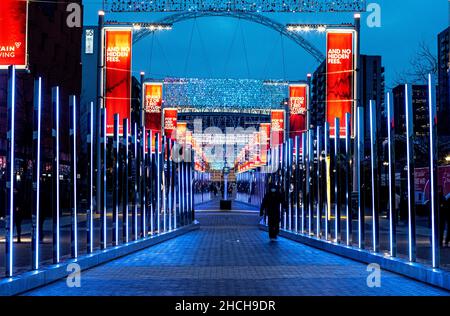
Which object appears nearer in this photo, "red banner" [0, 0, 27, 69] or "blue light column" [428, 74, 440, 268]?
"blue light column" [428, 74, 440, 268]

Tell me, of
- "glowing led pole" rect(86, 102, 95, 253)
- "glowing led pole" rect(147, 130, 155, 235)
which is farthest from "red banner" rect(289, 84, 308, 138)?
"glowing led pole" rect(86, 102, 95, 253)

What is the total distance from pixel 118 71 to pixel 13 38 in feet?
49.7

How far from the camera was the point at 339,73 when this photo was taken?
3447cm

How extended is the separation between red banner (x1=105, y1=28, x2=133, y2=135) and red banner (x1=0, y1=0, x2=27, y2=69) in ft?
46.7

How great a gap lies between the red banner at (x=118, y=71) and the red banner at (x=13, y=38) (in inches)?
561

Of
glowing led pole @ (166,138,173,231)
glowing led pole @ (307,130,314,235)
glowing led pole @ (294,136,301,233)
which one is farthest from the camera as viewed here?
glowing led pole @ (166,138,173,231)

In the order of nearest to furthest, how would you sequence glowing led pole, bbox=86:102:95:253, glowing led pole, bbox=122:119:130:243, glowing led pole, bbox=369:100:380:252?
glowing led pole, bbox=86:102:95:253
glowing led pole, bbox=369:100:380:252
glowing led pole, bbox=122:119:130:243

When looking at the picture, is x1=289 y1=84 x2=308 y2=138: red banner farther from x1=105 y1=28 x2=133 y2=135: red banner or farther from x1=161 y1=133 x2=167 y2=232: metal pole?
x1=161 y1=133 x2=167 y2=232: metal pole

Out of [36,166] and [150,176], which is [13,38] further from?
[36,166]

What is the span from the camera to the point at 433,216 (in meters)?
14.7

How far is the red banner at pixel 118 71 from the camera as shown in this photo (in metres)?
36.2

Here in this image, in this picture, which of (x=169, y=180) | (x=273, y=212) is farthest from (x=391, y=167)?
(x=169, y=180)

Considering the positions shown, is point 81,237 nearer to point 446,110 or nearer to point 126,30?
point 126,30

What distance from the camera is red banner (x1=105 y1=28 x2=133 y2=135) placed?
3616cm
